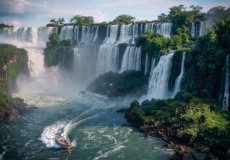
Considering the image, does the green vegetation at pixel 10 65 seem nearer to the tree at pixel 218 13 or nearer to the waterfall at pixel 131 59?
the waterfall at pixel 131 59

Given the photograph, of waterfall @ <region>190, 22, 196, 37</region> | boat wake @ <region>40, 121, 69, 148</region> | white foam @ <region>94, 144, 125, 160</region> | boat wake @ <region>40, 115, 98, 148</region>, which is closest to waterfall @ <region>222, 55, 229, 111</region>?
white foam @ <region>94, 144, 125, 160</region>

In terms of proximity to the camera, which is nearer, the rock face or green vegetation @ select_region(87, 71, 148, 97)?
the rock face

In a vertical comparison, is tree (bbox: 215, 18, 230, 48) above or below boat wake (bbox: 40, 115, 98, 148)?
above

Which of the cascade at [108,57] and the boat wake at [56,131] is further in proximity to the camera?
the cascade at [108,57]

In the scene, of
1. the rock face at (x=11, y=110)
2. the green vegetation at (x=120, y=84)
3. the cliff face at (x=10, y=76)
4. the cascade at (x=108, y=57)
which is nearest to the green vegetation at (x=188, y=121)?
the green vegetation at (x=120, y=84)

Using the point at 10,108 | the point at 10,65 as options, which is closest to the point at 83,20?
the point at 10,65

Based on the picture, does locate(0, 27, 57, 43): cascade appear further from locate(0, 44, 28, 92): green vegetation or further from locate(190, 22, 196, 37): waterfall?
locate(190, 22, 196, 37): waterfall

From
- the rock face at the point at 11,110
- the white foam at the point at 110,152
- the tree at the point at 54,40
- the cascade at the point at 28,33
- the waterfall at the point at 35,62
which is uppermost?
the cascade at the point at 28,33
